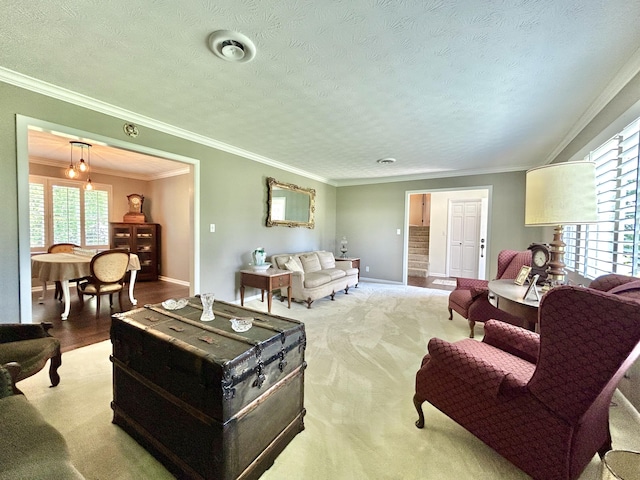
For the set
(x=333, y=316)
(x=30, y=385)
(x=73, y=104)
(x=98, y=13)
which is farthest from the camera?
(x=333, y=316)

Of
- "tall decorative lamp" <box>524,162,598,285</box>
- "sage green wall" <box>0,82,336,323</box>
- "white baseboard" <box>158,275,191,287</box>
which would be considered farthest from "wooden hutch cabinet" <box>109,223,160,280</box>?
"tall decorative lamp" <box>524,162,598,285</box>

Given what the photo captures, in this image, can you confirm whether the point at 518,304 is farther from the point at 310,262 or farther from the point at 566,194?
the point at 310,262

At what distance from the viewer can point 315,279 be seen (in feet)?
14.0

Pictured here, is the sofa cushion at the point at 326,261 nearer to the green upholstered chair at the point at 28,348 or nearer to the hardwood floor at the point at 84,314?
the hardwood floor at the point at 84,314

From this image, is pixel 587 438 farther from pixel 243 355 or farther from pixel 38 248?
pixel 38 248

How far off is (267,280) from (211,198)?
1.44m

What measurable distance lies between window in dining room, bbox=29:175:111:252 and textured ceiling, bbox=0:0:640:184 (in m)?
3.81

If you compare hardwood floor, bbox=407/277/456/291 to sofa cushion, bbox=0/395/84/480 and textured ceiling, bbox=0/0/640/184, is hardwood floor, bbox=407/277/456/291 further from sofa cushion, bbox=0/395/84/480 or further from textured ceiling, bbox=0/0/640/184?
sofa cushion, bbox=0/395/84/480

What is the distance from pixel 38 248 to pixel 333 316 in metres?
5.55

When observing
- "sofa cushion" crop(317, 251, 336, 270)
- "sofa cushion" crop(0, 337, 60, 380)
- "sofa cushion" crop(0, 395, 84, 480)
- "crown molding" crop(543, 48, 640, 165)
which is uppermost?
"crown molding" crop(543, 48, 640, 165)

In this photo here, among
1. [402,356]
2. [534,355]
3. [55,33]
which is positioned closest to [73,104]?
[55,33]

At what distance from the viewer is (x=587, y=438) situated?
3.91 feet

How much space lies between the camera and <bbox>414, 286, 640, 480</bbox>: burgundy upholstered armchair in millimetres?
951

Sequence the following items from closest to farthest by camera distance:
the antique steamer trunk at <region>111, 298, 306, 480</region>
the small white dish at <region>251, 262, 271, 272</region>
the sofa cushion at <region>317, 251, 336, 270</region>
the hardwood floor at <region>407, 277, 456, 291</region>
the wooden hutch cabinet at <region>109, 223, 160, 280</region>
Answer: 1. the antique steamer trunk at <region>111, 298, 306, 480</region>
2. the small white dish at <region>251, 262, 271, 272</region>
3. the sofa cushion at <region>317, 251, 336, 270</region>
4. the wooden hutch cabinet at <region>109, 223, 160, 280</region>
5. the hardwood floor at <region>407, 277, 456, 291</region>
